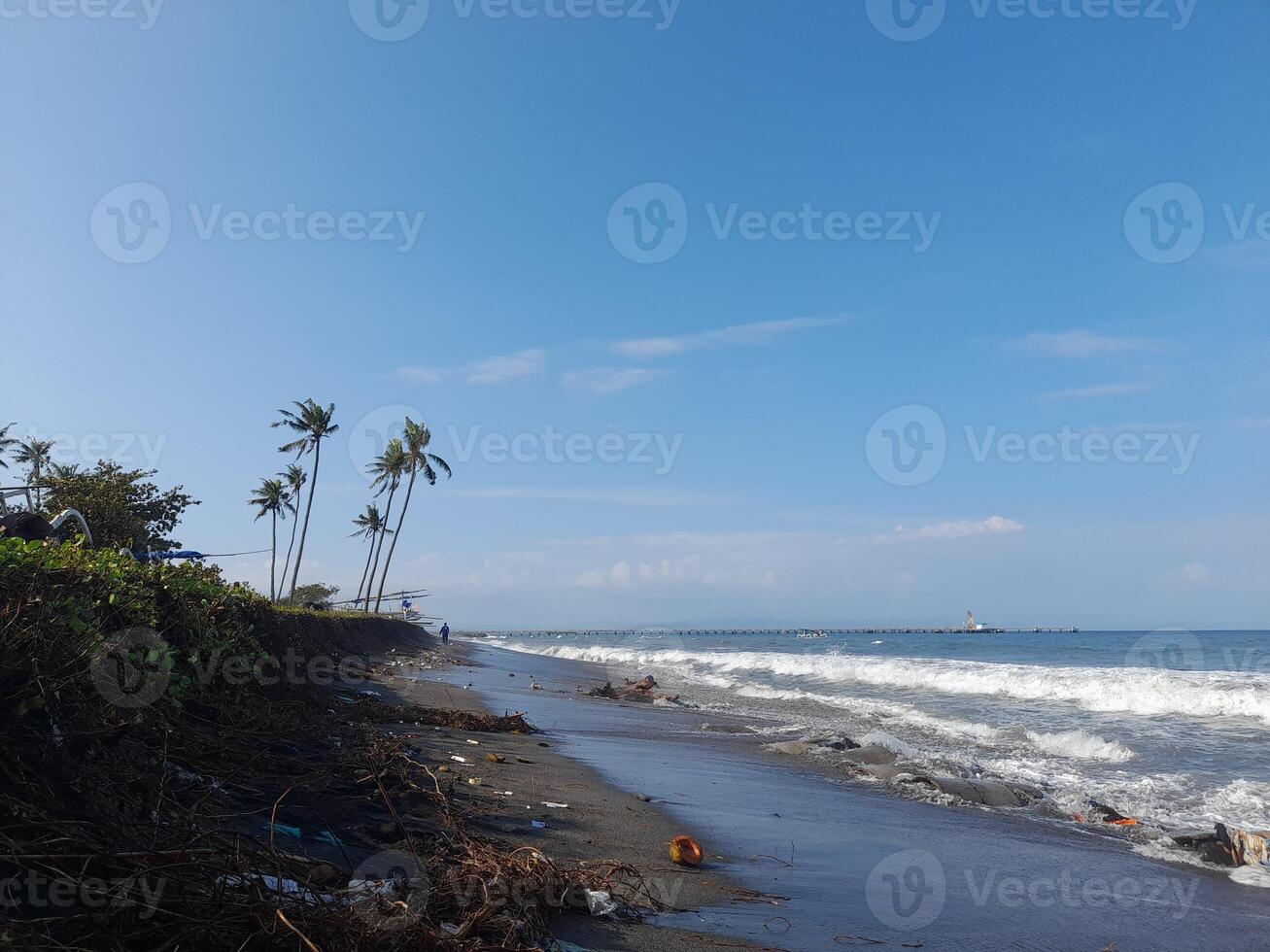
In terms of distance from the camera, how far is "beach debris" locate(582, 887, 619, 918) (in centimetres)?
513

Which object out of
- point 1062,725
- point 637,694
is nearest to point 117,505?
point 637,694

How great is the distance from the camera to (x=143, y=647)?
6426 mm

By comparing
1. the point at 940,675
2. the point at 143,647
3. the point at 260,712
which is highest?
the point at 143,647

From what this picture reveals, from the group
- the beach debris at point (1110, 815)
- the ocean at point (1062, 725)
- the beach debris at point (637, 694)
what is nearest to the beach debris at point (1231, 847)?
the ocean at point (1062, 725)

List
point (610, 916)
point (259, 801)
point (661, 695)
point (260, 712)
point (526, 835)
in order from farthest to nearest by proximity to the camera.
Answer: point (661, 695) → point (260, 712) → point (526, 835) → point (259, 801) → point (610, 916)

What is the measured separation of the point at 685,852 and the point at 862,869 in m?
1.55

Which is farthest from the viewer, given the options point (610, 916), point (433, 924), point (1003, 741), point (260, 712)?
point (1003, 741)

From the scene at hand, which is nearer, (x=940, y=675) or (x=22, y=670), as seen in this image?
(x=22, y=670)

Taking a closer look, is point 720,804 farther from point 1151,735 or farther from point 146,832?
point 1151,735

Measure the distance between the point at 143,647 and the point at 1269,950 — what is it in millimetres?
8593

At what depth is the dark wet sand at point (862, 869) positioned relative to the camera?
5.39m

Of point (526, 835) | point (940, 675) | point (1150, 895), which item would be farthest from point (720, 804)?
point (940, 675)

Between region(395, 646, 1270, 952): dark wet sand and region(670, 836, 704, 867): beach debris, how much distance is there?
10 cm

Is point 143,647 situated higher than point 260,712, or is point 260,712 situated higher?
point 143,647
